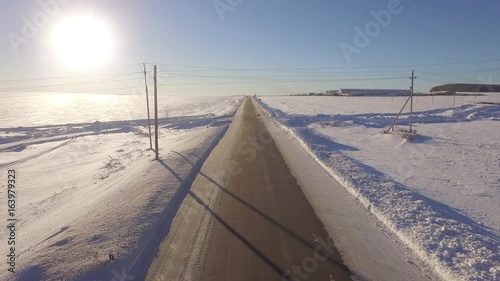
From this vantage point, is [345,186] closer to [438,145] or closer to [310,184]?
[310,184]

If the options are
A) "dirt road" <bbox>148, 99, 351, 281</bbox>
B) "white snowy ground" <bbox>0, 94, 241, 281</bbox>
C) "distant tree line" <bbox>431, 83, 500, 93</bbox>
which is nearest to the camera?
"dirt road" <bbox>148, 99, 351, 281</bbox>

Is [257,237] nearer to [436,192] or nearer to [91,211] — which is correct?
[91,211]

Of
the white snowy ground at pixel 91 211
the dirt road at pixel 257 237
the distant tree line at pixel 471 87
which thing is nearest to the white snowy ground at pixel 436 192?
the dirt road at pixel 257 237

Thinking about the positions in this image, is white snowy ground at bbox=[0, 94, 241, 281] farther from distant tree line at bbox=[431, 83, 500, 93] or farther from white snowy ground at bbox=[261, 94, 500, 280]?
distant tree line at bbox=[431, 83, 500, 93]

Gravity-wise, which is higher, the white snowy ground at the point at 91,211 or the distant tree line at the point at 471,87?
the distant tree line at the point at 471,87

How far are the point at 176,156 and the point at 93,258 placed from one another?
1053 centimetres

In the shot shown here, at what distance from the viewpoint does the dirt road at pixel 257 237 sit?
19.1 feet

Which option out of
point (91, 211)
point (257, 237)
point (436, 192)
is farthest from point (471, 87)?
point (91, 211)

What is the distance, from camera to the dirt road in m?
5.83

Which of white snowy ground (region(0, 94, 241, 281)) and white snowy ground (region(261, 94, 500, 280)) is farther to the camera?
white snowy ground (region(261, 94, 500, 280))

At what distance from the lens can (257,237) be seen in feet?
23.4

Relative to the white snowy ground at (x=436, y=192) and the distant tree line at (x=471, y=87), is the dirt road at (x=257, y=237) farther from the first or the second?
the distant tree line at (x=471, y=87)

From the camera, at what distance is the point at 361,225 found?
308 inches

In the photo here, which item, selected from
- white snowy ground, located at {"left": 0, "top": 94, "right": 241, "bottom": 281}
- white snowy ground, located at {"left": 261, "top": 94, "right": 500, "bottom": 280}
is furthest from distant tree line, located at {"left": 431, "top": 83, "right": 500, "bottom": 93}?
white snowy ground, located at {"left": 0, "top": 94, "right": 241, "bottom": 281}
